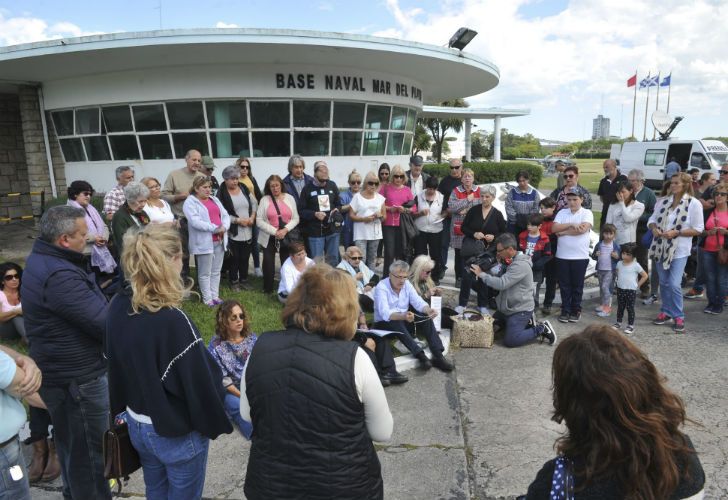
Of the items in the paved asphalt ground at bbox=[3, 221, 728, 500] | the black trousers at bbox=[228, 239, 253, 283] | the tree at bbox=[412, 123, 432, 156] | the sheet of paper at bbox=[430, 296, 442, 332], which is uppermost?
the tree at bbox=[412, 123, 432, 156]

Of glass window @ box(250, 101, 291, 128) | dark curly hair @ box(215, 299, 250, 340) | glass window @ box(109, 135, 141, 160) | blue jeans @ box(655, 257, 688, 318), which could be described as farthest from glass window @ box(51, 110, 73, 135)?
blue jeans @ box(655, 257, 688, 318)

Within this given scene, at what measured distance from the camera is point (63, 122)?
1381cm

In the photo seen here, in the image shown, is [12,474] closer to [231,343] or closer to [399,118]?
[231,343]

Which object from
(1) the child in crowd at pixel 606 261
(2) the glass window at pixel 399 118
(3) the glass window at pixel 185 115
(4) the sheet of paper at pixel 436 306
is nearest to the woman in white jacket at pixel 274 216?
(4) the sheet of paper at pixel 436 306

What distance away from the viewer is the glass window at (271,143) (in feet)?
42.3

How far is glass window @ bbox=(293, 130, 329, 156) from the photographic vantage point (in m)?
13.3

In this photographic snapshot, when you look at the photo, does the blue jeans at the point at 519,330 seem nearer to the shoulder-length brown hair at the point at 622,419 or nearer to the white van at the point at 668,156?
the shoulder-length brown hair at the point at 622,419

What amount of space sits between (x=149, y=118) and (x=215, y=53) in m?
2.69

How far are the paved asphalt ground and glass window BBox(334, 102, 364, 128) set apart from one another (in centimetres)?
921

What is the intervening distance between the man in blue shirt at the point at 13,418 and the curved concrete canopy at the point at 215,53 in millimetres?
9657

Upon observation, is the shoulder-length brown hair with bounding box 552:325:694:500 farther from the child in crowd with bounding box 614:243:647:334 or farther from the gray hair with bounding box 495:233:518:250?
the child in crowd with bounding box 614:243:647:334

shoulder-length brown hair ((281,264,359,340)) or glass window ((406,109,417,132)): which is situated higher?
glass window ((406,109,417,132))

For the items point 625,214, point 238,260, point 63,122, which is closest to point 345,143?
point 238,260

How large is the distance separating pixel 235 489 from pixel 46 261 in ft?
6.70
